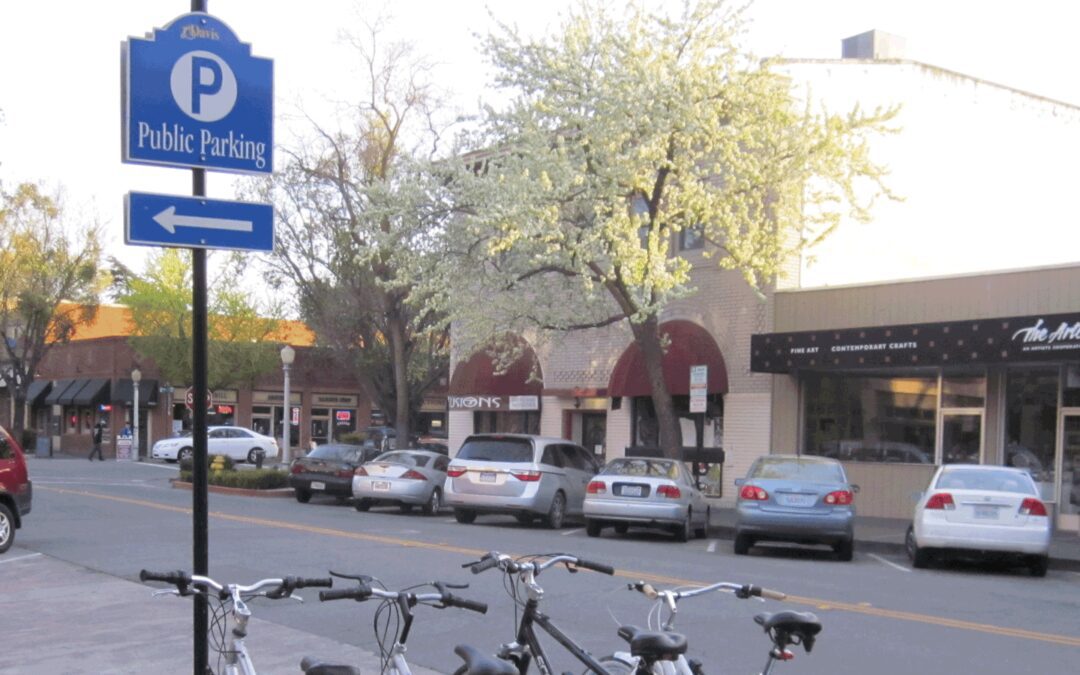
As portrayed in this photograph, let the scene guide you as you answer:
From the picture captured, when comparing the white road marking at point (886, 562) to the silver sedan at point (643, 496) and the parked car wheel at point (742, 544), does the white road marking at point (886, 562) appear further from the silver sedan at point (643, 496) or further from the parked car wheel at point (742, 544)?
the silver sedan at point (643, 496)

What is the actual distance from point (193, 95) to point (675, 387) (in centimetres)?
2100

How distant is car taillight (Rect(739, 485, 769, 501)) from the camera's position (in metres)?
16.7

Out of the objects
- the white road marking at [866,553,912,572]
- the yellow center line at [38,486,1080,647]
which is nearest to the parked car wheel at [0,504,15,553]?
the yellow center line at [38,486,1080,647]

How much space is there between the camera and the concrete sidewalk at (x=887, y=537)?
674 inches

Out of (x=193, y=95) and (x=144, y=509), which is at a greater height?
(x=193, y=95)

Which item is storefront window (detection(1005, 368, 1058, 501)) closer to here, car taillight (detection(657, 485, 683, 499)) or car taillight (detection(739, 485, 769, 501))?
car taillight (detection(739, 485, 769, 501))

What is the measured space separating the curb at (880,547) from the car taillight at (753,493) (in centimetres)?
335

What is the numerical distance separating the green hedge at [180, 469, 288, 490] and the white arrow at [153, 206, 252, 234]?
975 inches

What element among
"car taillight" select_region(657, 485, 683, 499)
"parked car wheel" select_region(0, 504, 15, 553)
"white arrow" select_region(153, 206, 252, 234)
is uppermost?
"white arrow" select_region(153, 206, 252, 234)

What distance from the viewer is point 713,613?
1089 cm

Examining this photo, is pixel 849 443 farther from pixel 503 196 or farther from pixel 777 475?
pixel 503 196

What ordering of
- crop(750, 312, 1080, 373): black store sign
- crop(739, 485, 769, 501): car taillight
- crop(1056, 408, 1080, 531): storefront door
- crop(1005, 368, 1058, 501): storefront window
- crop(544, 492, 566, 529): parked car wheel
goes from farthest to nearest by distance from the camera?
crop(544, 492, 566, 529): parked car wheel → crop(1005, 368, 1058, 501): storefront window → crop(1056, 408, 1080, 531): storefront door → crop(750, 312, 1080, 373): black store sign → crop(739, 485, 769, 501): car taillight

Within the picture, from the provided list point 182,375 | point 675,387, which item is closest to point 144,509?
point 675,387

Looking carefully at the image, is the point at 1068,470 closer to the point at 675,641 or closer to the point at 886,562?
the point at 886,562
